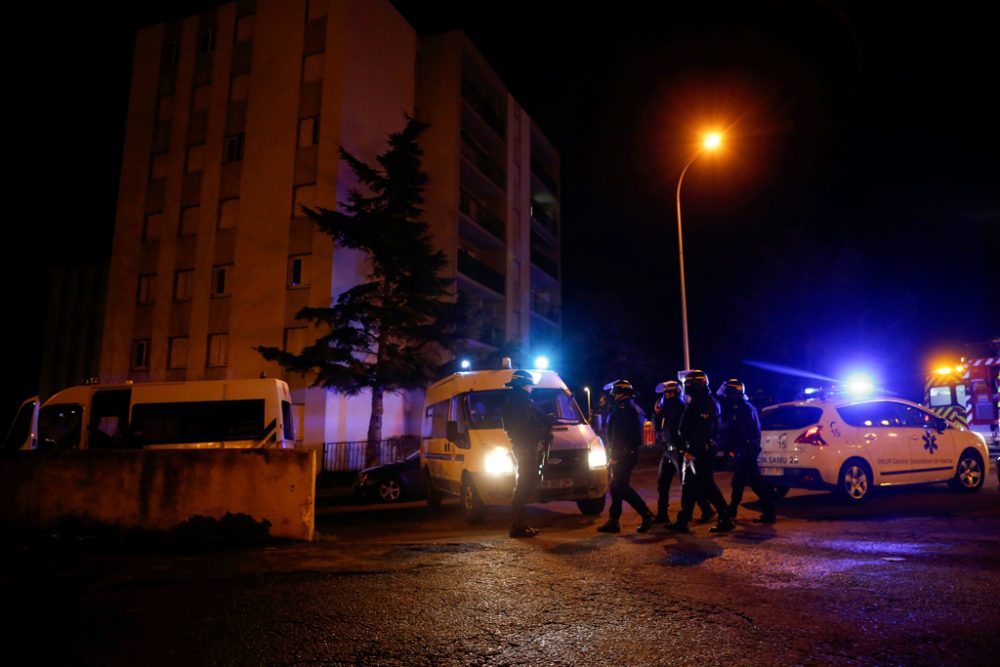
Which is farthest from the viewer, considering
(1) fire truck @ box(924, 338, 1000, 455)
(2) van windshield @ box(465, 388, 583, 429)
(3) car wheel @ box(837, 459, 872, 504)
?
(1) fire truck @ box(924, 338, 1000, 455)

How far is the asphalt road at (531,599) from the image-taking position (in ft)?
11.9

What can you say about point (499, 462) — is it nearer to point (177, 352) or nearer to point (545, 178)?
point (177, 352)

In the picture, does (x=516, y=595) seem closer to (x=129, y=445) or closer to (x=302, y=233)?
(x=129, y=445)

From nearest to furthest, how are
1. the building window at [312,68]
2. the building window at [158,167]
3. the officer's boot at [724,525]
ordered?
the officer's boot at [724,525], the building window at [312,68], the building window at [158,167]

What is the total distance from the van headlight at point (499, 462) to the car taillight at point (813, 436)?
4.19m

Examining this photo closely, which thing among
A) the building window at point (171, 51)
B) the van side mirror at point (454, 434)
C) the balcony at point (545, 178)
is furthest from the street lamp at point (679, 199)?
the building window at point (171, 51)

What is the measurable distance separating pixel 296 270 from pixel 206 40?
11.6 meters

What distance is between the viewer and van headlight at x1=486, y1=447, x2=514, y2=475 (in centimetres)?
901

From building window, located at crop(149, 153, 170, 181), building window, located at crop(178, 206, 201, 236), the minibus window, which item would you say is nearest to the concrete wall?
the minibus window

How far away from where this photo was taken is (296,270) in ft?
76.8

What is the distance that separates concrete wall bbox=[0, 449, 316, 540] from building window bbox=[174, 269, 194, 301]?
18322 millimetres

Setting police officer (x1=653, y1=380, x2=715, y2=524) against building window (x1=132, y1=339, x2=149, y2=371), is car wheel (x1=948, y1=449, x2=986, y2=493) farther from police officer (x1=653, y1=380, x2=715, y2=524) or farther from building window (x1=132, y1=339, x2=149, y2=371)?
building window (x1=132, y1=339, x2=149, y2=371)

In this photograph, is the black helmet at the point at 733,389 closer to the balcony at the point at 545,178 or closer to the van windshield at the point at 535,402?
the van windshield at the point at 535,402

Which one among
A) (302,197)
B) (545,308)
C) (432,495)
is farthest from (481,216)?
(432,495)
